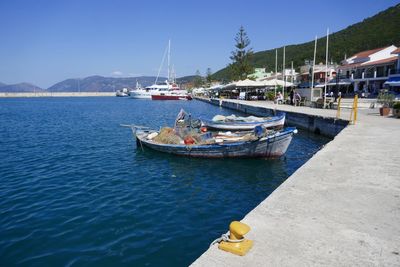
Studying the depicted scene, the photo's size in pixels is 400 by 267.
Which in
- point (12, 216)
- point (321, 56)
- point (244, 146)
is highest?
point (321, 56)

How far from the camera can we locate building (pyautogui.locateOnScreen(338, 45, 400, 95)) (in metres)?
49.7

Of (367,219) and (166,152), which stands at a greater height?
(367,219)

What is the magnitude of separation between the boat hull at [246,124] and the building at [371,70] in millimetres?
35712

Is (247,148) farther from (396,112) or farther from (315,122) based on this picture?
(396,112)

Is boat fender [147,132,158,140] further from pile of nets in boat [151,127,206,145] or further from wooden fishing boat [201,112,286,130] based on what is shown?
wooden fishing boat [201,112,286,130]

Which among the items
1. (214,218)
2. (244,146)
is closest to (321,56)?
(244,146)

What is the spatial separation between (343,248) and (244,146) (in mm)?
9768

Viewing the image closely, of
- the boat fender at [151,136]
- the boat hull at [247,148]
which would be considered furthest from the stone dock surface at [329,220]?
the boat fender at [151,136]

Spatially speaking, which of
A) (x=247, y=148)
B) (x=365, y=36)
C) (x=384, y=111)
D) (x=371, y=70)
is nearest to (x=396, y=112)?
(x=384, y=111)

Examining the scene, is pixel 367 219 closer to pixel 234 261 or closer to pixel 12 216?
pixel 234 261

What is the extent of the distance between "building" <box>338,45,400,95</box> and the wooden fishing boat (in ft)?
117

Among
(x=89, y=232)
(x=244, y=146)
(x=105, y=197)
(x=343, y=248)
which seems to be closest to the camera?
(x=343, y=248)

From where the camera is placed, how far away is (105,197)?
376 inches

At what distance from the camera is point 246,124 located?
69.4ft
